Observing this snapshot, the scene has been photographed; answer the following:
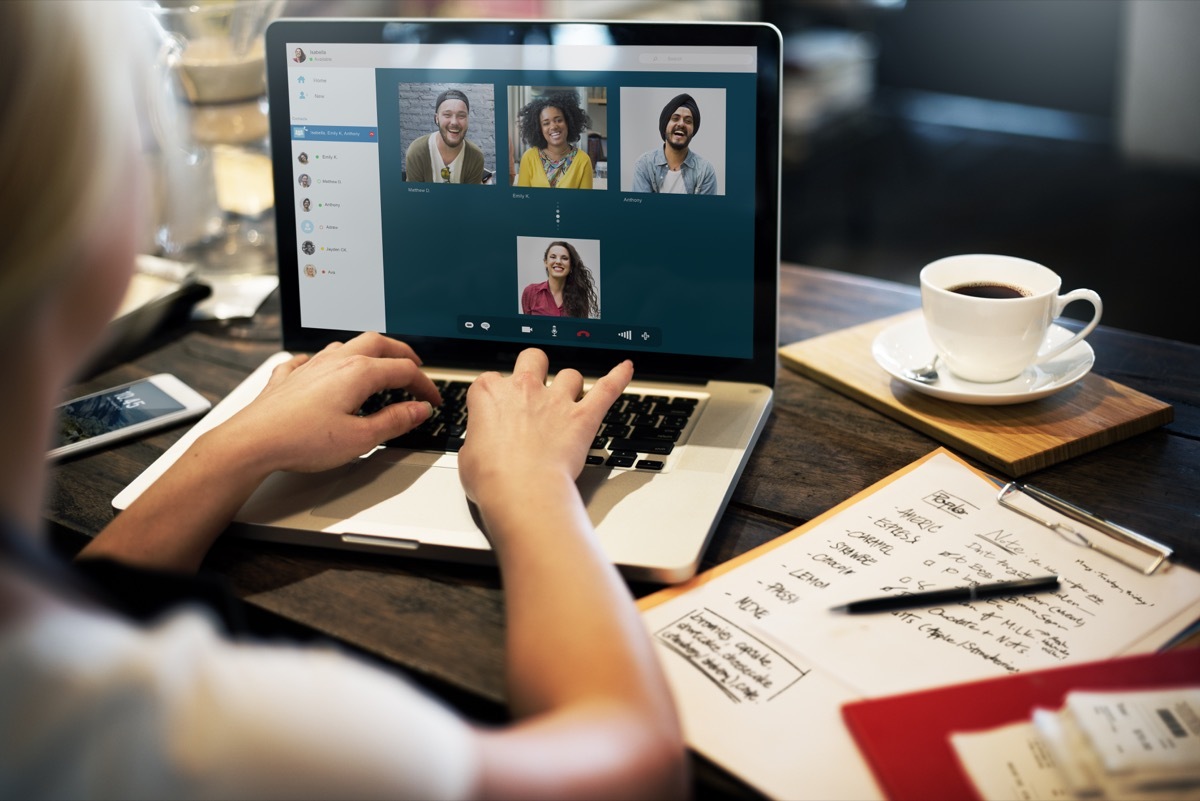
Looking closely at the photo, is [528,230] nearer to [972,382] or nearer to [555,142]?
[555,142]

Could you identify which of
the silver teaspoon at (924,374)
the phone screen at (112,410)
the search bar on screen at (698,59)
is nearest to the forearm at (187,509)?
the phone screen at (112,410)

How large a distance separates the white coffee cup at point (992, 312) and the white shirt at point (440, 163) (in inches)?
17.7

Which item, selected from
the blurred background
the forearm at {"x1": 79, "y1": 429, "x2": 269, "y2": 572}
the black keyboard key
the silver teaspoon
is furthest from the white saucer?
the blurred background

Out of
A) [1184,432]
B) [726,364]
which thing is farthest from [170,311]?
[1184,432]

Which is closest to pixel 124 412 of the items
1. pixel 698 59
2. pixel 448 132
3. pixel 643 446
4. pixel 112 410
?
pixel 112 410

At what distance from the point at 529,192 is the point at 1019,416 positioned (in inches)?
19.6

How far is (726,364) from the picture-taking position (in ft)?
3.28

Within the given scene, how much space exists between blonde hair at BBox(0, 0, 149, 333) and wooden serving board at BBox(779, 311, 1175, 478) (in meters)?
0.72

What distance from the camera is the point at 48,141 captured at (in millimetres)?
422

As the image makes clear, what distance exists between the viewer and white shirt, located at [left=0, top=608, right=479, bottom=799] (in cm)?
38

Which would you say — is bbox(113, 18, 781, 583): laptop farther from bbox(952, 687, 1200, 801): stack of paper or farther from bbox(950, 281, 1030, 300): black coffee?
bbox(952, 687, 1200, 801): stack of paper

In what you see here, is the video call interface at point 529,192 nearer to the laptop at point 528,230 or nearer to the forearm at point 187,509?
the laptop at point 528,230

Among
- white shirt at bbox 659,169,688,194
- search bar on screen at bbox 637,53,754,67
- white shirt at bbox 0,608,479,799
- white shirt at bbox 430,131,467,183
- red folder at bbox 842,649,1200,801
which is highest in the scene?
search bar on screen at bbox 637,53,754,67

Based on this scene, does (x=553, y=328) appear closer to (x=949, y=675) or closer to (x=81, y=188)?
(x=949, y=675)
